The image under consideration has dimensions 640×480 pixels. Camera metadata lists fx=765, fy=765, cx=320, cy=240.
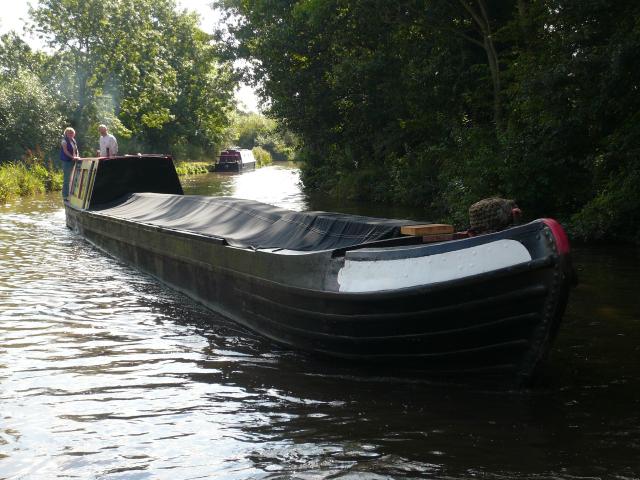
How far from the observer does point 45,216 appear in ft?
65.0

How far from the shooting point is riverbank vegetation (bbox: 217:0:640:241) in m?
12.3

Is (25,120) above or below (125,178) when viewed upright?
above

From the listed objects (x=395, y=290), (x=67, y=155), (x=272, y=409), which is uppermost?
(x=67, y=155)

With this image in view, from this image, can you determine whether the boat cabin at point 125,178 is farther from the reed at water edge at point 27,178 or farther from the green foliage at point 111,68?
the green foliage at point 111,68

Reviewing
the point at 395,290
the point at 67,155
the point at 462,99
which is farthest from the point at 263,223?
the point at 462,99

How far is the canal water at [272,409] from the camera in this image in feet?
13.7

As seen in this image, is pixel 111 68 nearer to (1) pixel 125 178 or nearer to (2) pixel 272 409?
(1) pixel 125 178

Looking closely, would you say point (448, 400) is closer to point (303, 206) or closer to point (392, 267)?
point (392, 267)

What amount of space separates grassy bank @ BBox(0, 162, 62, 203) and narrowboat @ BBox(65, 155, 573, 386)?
19003 mm

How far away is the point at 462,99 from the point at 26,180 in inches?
638

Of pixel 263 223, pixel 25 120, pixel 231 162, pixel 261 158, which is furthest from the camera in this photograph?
pixel 261 158

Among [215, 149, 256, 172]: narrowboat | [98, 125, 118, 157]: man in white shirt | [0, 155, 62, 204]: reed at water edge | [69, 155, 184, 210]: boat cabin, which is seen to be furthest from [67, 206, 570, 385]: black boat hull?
[215, 149, 256, 172]: narrowboat

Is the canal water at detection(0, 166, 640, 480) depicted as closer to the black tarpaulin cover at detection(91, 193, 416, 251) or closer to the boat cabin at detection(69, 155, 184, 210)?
the black tarpaulin cover at detection(91, 193, 416, 251)

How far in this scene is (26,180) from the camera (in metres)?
27.6
